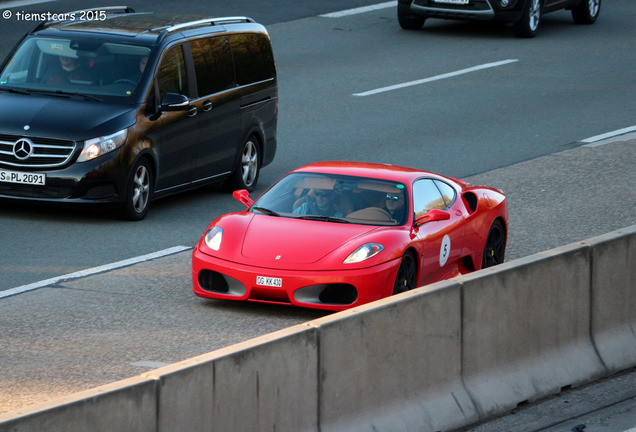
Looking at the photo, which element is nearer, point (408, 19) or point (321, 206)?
point (321, 206)

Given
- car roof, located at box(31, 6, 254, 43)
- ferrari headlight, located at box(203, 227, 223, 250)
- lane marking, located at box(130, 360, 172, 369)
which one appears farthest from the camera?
car roof, located at box(31, 6, 254, 43)

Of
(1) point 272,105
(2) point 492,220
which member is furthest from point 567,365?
(1) point 272,105

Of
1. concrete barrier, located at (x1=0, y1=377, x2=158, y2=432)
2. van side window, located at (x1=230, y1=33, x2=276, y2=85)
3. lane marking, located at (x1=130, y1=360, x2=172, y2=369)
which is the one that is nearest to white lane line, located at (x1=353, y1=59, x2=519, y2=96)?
van side window, located at (x1=230, y1=33, x2=276, y2=85)

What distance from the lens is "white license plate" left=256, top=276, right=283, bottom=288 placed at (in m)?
10.4

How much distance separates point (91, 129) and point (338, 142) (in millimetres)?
5345

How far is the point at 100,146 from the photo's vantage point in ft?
44.4

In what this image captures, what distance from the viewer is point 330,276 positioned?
10367 millimetres

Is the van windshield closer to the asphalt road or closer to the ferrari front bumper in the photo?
the asphalt road

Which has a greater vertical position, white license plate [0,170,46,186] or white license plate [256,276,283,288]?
white license plate [256,276,283,288]

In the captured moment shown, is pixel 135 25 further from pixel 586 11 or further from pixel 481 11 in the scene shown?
pixel 586 11

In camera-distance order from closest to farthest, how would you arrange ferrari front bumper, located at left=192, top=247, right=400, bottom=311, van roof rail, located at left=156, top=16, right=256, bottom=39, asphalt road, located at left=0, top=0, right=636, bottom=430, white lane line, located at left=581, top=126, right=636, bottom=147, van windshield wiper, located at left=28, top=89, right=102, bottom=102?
asphalt road, located at left=0, top=0, right=636, bottom=430, ferrari front bumper, located at left=192, top=247, right=400, bottom=311, van windshield wiper, located at left=28, top=89, right=102, bottom=102, van roof rail, located at left=156, top=16, right=256, bottom=39, white lane line, located at left=581, top=126, right=636, bottom=147

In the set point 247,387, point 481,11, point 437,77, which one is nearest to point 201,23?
point 437,77

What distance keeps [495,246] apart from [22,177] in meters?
4.82

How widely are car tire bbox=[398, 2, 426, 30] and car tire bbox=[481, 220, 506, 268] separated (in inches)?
533
